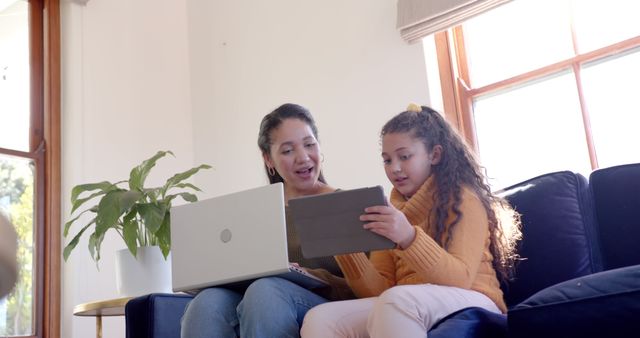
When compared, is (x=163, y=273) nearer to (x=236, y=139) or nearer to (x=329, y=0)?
(x=236, y=139)

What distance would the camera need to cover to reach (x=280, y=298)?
1490 millimetres

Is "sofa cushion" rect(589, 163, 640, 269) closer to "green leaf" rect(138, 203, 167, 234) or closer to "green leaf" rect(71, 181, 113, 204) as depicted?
"green leaf" rect(138, 203, 167, 234)

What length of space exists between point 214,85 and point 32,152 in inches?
36.0

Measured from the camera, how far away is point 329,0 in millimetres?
3178

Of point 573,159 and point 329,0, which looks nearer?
point 573,159

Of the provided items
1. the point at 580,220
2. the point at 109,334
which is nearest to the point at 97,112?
the point at 109,334

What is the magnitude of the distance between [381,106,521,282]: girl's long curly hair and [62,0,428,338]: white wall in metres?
1.00

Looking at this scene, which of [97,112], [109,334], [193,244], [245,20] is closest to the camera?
[193,244]

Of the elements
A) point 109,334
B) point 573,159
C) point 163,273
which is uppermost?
point 573,159

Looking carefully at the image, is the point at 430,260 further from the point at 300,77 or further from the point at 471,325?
the point at 300,77

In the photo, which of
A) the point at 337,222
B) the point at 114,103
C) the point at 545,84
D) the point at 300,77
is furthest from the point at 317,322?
the point at 114,103

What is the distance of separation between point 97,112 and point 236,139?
2.08 feet

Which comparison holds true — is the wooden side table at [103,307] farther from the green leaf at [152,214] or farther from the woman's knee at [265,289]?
the woman's knee at [265,289]

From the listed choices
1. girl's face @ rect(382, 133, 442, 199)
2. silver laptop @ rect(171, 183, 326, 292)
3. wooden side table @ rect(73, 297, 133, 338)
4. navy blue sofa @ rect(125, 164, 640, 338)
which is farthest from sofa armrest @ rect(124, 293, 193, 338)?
girl's face @ rect(382, 133, 442, 199)
